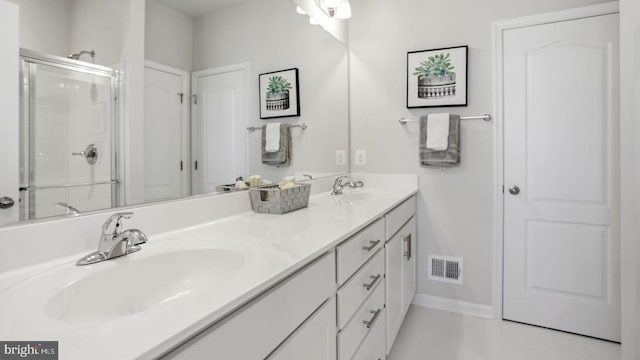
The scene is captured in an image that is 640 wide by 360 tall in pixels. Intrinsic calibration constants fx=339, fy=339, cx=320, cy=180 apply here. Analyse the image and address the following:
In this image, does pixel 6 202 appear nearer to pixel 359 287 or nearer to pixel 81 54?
pixel 81 54

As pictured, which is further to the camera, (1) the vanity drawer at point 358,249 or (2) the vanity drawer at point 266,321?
(1) the vanity drawer at point 358,249

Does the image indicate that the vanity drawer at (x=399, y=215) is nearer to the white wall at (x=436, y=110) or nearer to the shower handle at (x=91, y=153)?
the white wall at (x=436, y=110)

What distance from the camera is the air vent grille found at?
2389mm

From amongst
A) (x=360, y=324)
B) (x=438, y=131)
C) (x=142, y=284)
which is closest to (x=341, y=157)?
(x=438, y=131)

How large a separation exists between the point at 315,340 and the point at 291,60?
1.55 metres

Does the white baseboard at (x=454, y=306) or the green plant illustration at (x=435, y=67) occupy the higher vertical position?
the green plant illustration at (x=435, y=67)

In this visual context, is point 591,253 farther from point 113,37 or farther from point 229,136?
point 113,37

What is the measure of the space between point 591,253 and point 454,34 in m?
1.63

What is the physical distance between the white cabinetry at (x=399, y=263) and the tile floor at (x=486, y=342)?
18 cm

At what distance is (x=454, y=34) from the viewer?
2.31 metres

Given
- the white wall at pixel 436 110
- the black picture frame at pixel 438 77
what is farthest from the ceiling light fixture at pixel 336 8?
the black picture frame at pixel 438 77

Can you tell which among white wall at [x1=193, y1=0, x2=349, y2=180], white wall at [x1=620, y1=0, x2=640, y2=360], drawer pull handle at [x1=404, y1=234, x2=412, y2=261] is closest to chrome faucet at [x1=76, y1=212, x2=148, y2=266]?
white wall at [x1=193, y1=0, x2=349, y2=180]

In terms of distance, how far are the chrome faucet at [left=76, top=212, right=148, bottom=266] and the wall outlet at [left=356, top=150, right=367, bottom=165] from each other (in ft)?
6.34

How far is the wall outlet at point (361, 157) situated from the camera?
2633mm
